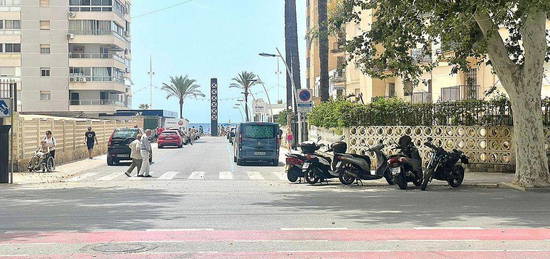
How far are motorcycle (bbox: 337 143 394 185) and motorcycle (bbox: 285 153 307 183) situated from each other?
137 centimetres

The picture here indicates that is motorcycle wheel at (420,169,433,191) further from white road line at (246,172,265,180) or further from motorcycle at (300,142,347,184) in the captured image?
white road line at (246,172,265,180)

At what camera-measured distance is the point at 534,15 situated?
16.2m

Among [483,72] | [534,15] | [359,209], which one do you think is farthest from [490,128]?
[483,72]

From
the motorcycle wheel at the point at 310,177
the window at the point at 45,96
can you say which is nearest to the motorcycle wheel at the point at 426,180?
the motorcycle wheel at the point at 310,177

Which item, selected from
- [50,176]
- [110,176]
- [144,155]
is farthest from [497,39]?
[50,176]

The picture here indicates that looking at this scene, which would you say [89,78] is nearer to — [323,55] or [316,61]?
[316,61]

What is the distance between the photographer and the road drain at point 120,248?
8391 mm

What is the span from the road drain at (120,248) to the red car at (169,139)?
144ft

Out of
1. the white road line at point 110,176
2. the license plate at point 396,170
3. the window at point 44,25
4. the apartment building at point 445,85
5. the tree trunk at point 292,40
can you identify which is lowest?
the white road line at point 110,176

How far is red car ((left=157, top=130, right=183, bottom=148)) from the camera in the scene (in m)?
52.2

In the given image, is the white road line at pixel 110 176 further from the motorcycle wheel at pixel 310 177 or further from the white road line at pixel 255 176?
the motorcycle wheel at pixel 310 177

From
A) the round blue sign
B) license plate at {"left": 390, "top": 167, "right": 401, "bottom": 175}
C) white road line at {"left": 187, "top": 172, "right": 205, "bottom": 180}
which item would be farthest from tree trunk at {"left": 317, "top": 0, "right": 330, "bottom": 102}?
license plate at {"left": 390, "top": 167, "right": 401, "bottom": 175}

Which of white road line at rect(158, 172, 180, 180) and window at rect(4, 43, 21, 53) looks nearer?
white road line at rect(158, 172, 180, 180)

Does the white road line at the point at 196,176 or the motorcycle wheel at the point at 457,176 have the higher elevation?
the motorcycle wheel at the point at 457,176
